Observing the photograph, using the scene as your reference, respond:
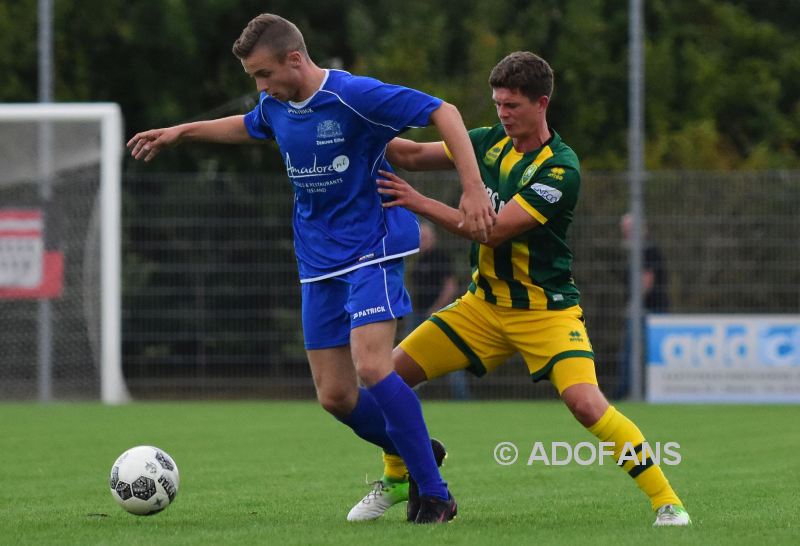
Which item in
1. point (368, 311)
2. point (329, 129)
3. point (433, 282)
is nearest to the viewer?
point (368, 311)

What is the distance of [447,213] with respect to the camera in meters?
6.09

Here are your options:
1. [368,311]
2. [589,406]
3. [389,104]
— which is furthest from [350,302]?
[589,406]

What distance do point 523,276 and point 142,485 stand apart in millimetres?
1790

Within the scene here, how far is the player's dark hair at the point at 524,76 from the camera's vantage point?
6137mm

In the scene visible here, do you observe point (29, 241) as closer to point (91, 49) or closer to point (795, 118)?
point (91, 49)

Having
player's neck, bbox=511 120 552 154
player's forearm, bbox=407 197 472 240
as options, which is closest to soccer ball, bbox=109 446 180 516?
player's forearm, bbox=407 197 472 240

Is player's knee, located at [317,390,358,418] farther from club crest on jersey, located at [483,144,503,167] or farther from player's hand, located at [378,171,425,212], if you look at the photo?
club crest on jersey, located at [483,144,503,167]

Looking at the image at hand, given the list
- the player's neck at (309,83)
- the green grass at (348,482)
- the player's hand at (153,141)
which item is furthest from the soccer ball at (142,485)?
the player's neck at (309,83)

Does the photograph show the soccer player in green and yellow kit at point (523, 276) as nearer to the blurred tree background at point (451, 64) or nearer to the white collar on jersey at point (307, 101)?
the white collar on jersey at point (307, 101)

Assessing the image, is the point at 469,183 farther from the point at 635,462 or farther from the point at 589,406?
the point at 635,462

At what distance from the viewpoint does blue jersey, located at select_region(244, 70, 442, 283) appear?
6.17 m

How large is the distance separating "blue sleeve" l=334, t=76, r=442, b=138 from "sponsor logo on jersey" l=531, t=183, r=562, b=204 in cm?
52

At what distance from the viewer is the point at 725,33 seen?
25.2 m

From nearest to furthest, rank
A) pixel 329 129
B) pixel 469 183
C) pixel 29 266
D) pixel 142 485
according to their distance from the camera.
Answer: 1. pixel 469 183
2. pixel 329 129
3. pixel 142 485
4. pixel 29 266
